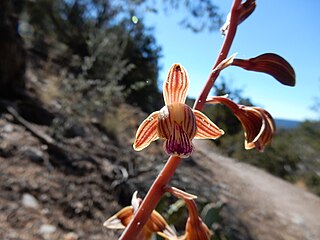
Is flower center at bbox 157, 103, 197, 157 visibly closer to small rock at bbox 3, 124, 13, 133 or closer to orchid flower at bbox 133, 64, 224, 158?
orchid flower at bbox 133, 64, 224, 158

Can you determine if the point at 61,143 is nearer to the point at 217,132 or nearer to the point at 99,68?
the point at 99,68

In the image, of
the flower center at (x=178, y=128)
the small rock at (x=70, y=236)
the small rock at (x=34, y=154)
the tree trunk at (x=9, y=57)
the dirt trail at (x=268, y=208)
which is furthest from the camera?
the dirt trail at (x=268, y=208)

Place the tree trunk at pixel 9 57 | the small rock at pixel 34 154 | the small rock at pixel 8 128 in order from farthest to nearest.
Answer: the tree trunk at pixel 9 57, the small rock at pixel 8 128, the small rock at pixel 34 154

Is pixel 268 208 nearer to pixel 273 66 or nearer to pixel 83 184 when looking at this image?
pixel 83 184

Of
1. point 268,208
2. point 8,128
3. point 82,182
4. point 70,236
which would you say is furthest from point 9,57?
point 268,208

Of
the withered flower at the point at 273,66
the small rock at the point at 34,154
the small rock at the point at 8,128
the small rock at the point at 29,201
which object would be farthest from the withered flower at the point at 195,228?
the small rock at the point at 8,128

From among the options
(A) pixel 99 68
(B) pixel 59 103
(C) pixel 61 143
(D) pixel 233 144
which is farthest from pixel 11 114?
(D) pixel 233 144

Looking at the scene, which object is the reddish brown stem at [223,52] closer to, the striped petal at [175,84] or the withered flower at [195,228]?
the striped petal at [175,84]
